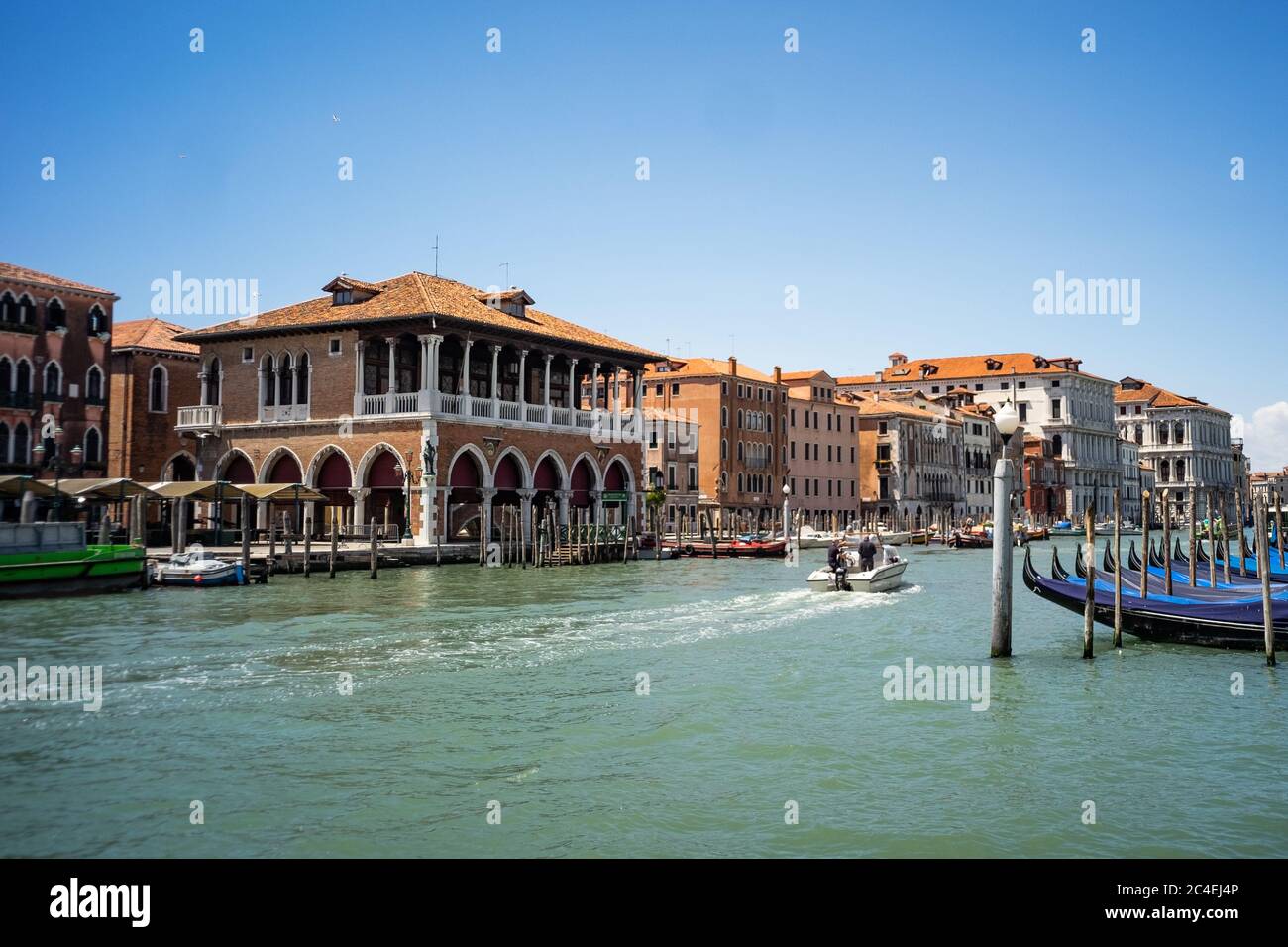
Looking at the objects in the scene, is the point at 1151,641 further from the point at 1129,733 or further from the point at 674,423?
the point at 674,423

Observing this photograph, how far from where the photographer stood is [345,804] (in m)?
7.33

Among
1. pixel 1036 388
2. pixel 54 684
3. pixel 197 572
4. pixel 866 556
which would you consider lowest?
pixel 54 684

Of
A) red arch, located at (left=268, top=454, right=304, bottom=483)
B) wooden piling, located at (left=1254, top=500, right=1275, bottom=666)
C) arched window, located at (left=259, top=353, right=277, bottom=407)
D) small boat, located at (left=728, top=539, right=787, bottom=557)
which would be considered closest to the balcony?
arched window, located at (left=259, top=353, right=277, bottom=407)

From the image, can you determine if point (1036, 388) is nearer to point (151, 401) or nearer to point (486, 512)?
point (486, 512)

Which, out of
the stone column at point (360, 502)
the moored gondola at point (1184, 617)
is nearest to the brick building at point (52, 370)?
the stone column at point (360, 502)

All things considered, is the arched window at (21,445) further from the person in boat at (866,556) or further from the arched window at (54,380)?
the person in boat at (866,556)

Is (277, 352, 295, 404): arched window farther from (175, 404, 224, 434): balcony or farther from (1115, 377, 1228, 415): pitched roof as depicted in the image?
(1115, 377, 1228, 415): pitched roof

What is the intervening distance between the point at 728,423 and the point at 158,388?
26.3 metres

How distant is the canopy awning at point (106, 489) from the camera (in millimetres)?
25734

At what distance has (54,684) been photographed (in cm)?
1159

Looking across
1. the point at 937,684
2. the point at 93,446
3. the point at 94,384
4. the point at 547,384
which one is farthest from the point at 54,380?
the point at 937,684

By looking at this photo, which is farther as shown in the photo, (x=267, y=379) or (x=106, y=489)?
(x=267, y=379)
